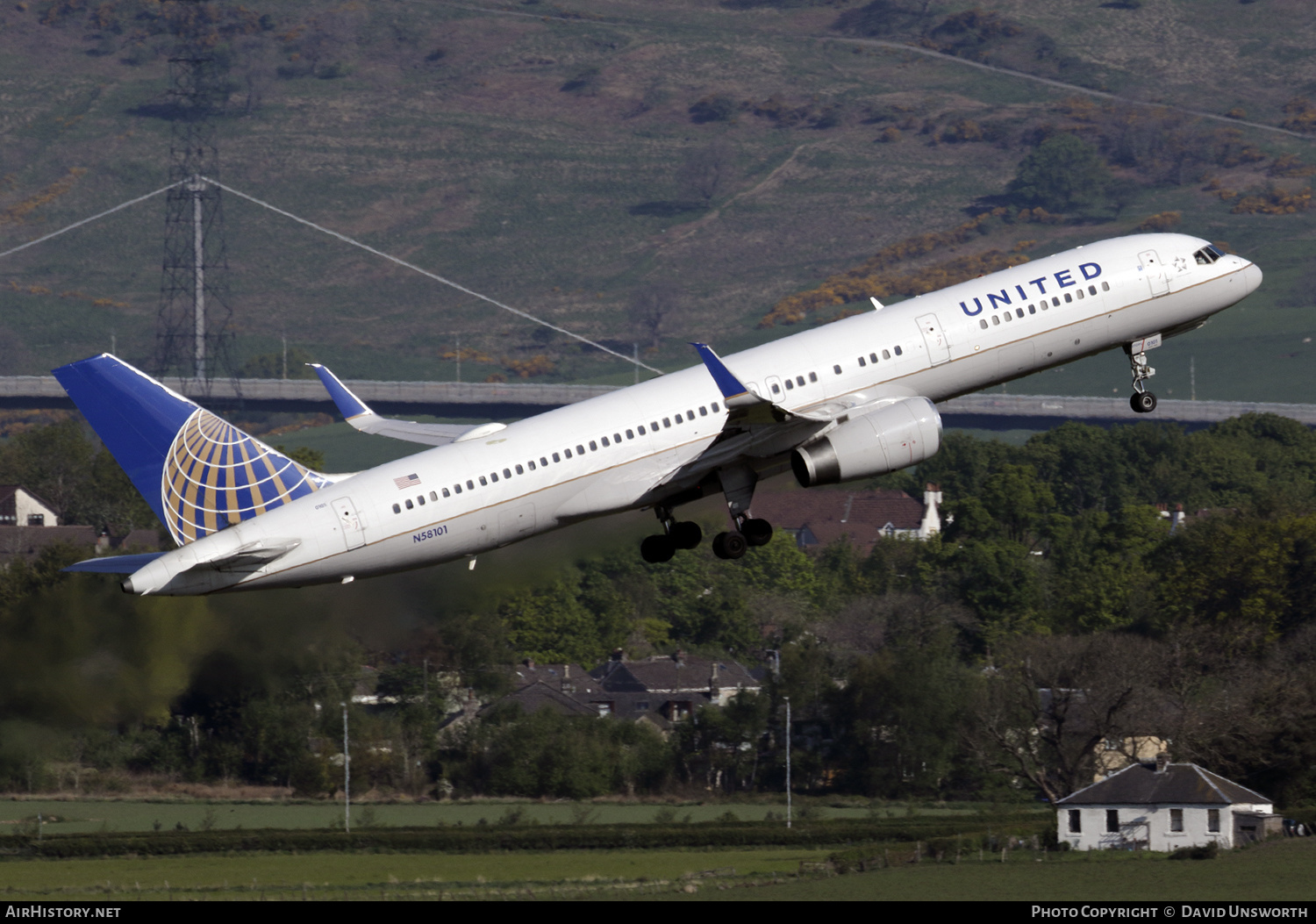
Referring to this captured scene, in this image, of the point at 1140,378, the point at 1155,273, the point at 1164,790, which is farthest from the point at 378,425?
the point at 1164,790

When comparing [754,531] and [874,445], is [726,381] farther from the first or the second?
[754,531]

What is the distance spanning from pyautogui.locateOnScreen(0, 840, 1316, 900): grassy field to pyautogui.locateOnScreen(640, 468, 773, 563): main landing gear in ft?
88.4

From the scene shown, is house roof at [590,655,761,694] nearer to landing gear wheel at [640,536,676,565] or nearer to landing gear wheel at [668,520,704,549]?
landing gear wheel at [640,536,676,565]

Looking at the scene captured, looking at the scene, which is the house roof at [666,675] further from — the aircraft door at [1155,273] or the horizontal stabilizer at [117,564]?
the horizontal stabilizer at [117,564]

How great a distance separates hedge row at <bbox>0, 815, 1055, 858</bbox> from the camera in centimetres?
9188

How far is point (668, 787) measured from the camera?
10900 cm

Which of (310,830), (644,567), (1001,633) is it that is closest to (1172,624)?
(1001,633)

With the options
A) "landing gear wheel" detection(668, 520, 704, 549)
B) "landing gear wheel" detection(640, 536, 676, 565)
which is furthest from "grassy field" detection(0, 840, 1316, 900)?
"landing gear wheel" detection(668, 520, 704, 549)

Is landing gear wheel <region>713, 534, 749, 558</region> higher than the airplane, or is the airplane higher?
the airplane

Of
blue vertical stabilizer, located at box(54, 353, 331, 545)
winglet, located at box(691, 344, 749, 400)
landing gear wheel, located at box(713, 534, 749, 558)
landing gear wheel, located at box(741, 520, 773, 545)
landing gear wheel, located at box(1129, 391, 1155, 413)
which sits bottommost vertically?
landing gear wheel, located at box(713, 534, 749, 558)

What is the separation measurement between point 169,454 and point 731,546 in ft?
51.3

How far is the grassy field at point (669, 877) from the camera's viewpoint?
266 ft

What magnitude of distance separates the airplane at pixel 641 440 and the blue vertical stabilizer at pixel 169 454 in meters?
0.04

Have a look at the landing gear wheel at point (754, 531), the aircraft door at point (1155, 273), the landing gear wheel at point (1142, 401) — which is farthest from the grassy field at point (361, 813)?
the landing gear wheel at point (754, 531)
